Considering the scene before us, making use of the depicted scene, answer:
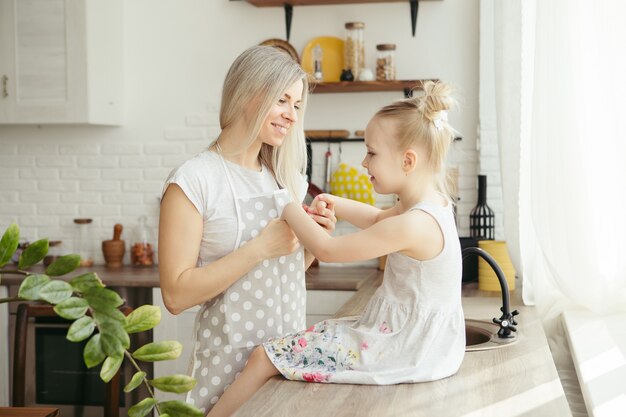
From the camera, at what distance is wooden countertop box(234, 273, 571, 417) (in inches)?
69.0

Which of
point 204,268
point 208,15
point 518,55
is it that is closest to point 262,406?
point 204,268

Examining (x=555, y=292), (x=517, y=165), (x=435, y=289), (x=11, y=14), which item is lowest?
(x=555, y=292)

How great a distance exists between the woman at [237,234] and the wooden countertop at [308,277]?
1727 mm

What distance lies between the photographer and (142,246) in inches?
185

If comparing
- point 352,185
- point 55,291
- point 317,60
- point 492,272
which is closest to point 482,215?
point 492,272

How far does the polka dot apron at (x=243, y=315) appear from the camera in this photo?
215 centimetres

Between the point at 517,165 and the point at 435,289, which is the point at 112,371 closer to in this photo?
the point at 435,289

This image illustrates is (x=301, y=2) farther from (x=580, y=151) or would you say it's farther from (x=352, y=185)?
(x=580, y=151)

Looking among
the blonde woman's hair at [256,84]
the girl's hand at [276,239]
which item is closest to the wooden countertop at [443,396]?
the girl's hand at [276,239]

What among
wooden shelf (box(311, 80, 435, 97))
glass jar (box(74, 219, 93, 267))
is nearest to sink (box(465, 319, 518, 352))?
wooden shelf (box(311, 80, 435, 97))

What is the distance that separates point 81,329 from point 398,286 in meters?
1.28

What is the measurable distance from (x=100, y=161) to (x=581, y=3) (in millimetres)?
2931

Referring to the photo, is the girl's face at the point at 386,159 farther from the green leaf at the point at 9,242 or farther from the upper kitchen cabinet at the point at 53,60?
the upper kitchen cabinet at the point at 53,60

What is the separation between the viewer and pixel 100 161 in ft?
15.9
